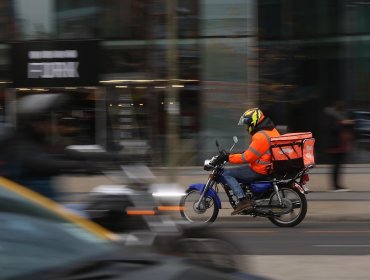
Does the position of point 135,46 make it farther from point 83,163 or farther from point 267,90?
point 83,163

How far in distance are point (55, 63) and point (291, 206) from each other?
10169 millimetres

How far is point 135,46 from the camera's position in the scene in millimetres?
21031

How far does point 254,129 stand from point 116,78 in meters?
10.8

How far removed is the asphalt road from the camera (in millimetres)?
8594

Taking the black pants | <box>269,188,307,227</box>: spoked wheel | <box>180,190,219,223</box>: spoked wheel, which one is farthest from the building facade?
<box>269,188,307,227</box>: spoked wheel

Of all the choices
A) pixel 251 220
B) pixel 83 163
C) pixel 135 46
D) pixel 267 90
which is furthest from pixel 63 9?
pixel 83 163

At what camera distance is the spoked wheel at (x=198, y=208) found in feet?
36.2

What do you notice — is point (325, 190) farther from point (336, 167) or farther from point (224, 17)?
point (224, 17)

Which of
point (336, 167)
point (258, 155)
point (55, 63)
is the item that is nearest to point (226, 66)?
point (55, 63)

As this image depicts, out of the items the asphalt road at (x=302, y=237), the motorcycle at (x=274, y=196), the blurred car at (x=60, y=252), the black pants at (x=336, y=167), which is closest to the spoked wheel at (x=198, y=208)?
the motorcycle at (x=274, y=196)

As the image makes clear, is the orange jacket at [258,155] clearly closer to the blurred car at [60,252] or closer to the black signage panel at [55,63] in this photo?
the blurred car at [60,252]

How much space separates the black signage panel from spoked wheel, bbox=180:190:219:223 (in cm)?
889

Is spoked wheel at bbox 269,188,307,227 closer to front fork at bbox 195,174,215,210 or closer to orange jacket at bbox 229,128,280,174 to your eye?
orange jacket at bbox 229,128,280,174

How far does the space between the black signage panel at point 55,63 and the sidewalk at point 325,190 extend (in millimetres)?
3818
